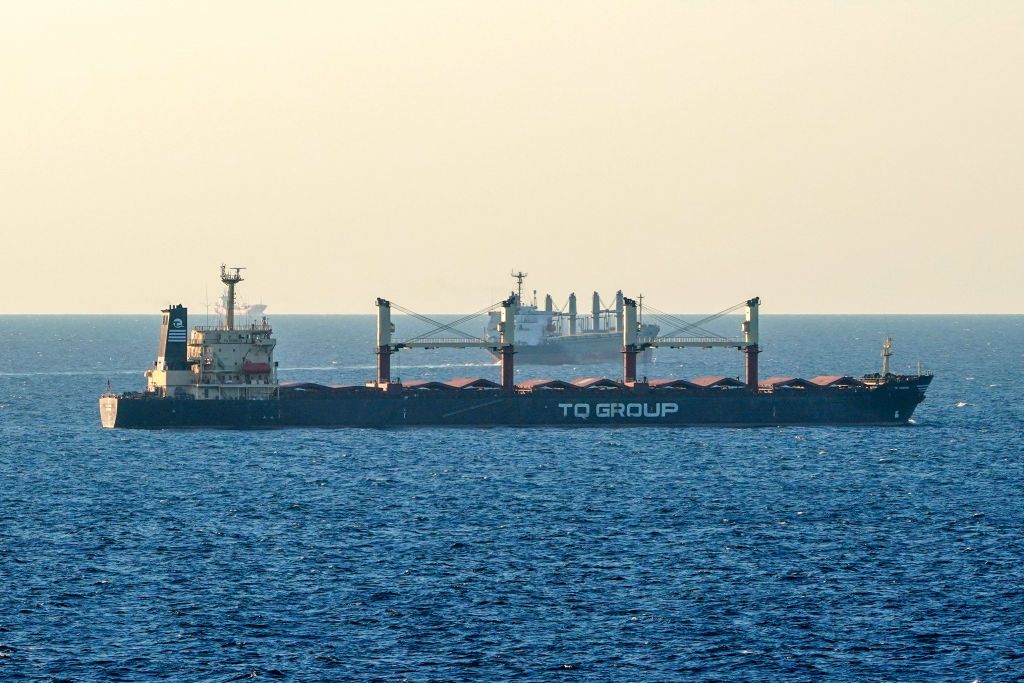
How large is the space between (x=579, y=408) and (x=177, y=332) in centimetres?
3348

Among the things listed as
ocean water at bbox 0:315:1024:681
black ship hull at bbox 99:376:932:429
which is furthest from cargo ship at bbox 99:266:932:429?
ocean water at bbox 0:315:1024:681

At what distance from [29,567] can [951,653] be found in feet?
131

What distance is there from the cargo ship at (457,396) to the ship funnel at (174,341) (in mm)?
91

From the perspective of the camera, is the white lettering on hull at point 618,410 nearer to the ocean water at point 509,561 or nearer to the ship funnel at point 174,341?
the ocean water at point 509,561

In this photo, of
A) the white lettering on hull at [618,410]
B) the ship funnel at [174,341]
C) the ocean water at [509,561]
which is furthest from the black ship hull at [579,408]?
the ocean water at [509,561]

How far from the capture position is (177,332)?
396ft

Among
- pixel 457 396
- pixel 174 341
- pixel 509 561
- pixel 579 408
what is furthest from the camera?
pixel 579 408

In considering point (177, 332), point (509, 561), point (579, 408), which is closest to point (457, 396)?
point (579, 408)

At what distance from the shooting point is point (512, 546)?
73.8 m

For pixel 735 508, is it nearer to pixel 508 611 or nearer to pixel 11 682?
pixel 508 611

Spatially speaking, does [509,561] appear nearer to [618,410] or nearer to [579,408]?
[579,408]

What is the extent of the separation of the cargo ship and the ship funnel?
0.09 metres

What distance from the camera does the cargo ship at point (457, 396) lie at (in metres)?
121

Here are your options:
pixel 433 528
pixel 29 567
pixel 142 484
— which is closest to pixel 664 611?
pixel 433 528
